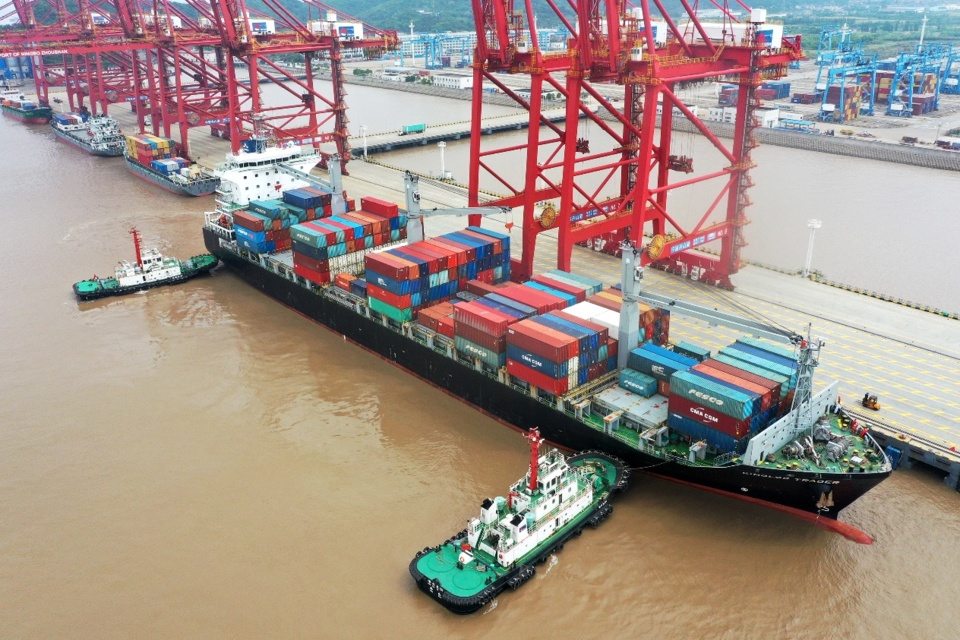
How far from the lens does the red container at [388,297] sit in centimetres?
3291

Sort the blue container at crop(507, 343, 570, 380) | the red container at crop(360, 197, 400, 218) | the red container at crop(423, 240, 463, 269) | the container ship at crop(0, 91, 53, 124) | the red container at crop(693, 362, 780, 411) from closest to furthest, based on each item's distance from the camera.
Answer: the red container at crop(693, 362, 780, 411)
the blue container at crop(507, 343, 570, 380)
the red container at crop(423, 240, 463, 269)
the red container at crop(360, 197, 400, 218)
the container ship at crop(0, 91, 53, 124)

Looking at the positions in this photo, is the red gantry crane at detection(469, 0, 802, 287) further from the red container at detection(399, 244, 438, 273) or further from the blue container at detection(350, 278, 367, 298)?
the blue container at detection(350, 278, 367, 298)

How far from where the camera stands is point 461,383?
100 ft

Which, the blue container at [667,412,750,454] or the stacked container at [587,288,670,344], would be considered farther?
the stacked container at [587,288,670,344]

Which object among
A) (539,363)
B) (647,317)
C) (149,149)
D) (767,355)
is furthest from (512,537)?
(149,149)

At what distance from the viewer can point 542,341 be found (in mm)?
26172

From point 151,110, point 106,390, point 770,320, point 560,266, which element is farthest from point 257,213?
point 151,110

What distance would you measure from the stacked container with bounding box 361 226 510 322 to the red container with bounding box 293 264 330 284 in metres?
4.04

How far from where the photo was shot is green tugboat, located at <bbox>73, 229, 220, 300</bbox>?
137 feet

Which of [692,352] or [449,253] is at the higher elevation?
[449,253]

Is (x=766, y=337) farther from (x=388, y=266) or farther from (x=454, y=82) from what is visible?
(x=454, y=82)

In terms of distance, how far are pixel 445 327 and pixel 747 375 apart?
498 inches

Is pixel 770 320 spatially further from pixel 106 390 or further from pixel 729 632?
pixel 106 390

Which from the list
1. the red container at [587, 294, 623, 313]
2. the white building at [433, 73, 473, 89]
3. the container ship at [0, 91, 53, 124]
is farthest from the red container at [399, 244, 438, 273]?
the container ship at [0, 91, 53, 124]
